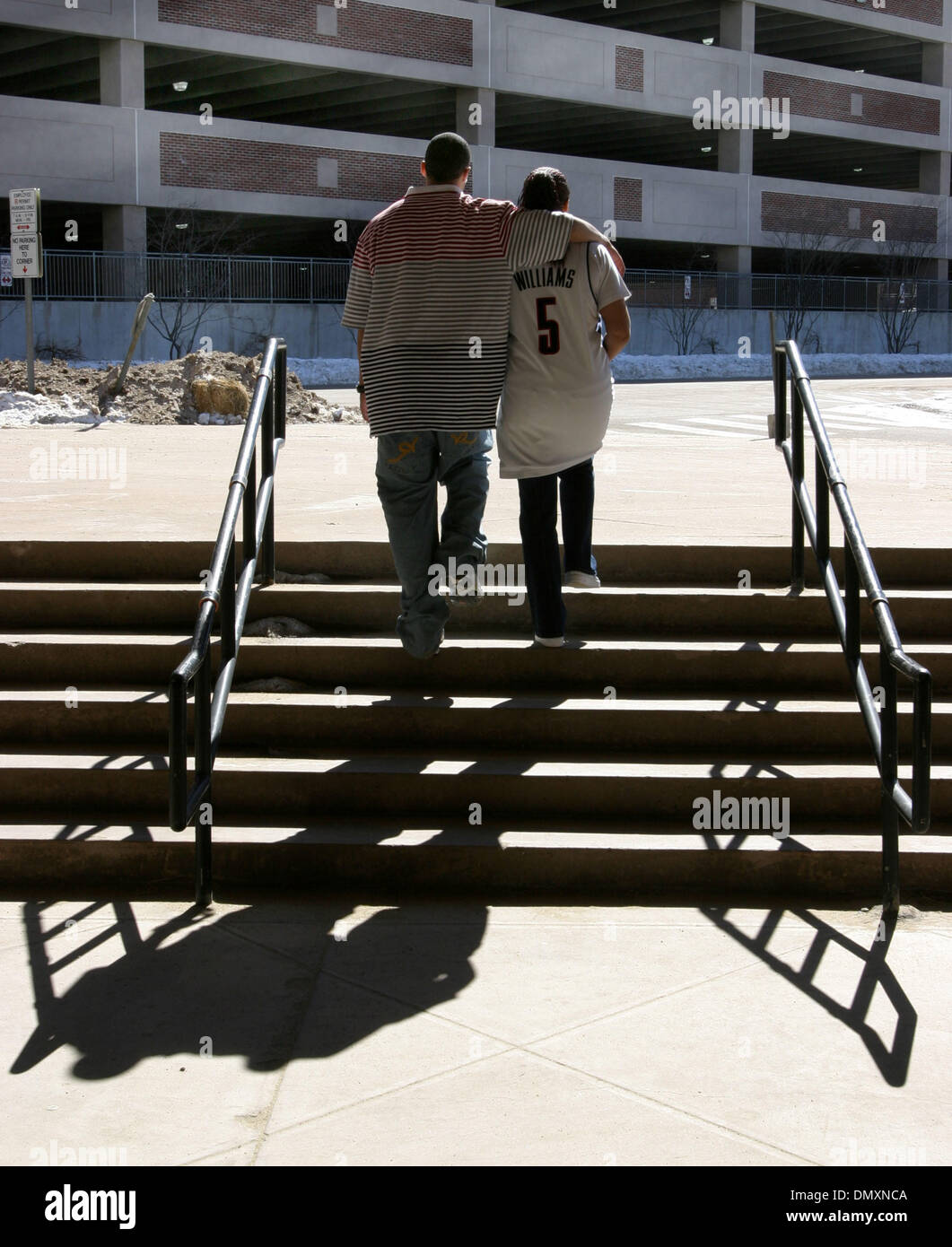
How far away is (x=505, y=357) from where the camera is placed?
16.4 feet

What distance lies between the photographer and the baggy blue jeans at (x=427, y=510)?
5.01 m

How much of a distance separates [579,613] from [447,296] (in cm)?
157

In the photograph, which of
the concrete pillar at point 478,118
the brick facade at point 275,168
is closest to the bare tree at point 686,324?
the concrete pillar at point 478,118

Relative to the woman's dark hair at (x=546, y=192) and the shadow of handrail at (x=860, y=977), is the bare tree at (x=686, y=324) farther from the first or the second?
the shadow of handrail at (x=860, y=977)

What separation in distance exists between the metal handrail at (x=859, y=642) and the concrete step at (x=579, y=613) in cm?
25

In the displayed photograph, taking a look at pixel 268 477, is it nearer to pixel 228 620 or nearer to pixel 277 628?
pixel 277 628

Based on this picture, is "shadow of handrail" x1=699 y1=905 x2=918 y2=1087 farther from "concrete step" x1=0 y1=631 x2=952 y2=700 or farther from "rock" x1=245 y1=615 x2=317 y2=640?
"rock" x1=245 y1=615 x2=317 y2=640

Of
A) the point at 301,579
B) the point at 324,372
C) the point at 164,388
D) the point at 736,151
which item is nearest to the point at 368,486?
the point at 301,579

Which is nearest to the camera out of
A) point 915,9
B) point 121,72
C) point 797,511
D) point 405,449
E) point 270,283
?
point 405,449

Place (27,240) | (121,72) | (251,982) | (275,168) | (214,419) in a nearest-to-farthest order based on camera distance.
Answer: (251,982) < (214,419) < (27,240) < (121,72) < (275,168)

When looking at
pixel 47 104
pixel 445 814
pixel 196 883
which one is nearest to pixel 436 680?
pixel 445 814

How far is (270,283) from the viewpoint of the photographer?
35.4 metres

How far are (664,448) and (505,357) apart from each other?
891cm

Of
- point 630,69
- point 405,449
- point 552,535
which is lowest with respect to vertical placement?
point 552,535
